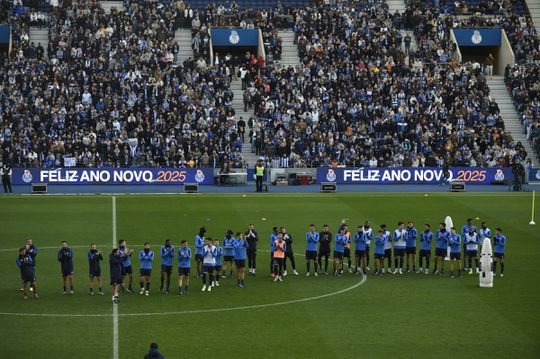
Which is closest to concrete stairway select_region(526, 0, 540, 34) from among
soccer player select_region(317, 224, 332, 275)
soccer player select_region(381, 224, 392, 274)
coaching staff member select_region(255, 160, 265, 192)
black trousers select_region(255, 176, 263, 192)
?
coaching staff member select_region(255, 160, 265, 192)

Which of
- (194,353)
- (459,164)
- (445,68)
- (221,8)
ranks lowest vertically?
(194,353)

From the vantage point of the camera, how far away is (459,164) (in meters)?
58.3

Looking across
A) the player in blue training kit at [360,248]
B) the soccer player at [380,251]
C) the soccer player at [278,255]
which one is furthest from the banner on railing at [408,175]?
the soccer player at [278,255]

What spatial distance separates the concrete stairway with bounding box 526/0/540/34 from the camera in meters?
72.2

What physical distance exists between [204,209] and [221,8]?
87.3 ft

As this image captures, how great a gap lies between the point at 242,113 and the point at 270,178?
23.8ft

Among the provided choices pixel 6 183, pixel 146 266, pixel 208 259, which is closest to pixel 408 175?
pixel 6 183

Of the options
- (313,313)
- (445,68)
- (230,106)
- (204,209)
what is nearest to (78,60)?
(230,106)

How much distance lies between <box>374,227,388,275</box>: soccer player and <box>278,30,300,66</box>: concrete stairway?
34.9 metres

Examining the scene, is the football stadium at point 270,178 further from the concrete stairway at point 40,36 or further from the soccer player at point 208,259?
the concrete stairway at point 40,36

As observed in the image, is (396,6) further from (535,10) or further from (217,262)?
(217,262)

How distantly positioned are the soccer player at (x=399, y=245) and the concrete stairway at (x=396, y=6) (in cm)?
4134

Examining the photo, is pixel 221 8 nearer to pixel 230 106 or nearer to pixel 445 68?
pixel 230 106

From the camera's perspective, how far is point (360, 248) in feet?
107
